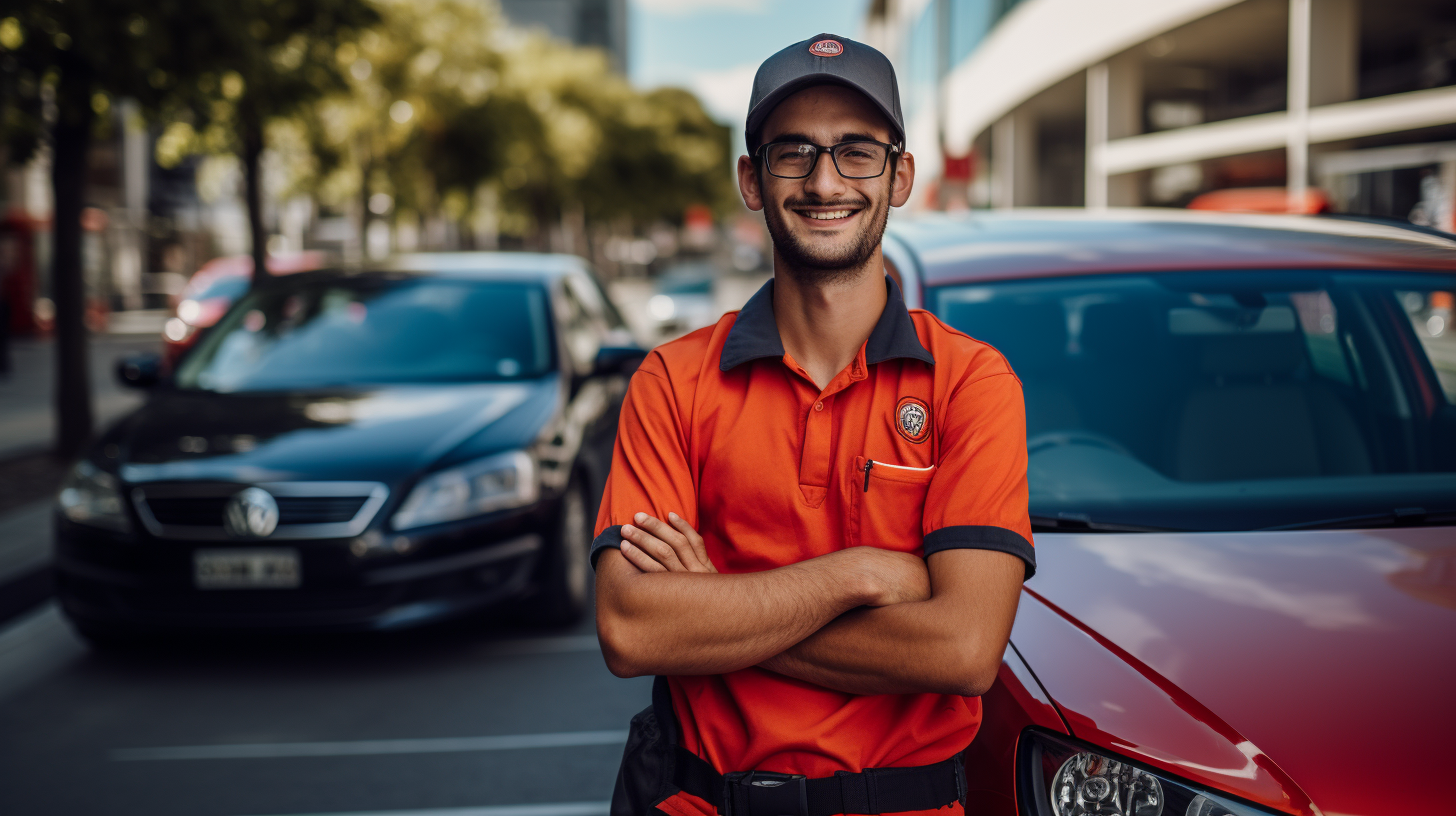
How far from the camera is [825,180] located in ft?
6.27

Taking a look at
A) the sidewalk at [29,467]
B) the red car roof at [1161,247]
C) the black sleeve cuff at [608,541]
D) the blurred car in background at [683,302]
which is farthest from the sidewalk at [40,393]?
the blurred car in background at [683,302]

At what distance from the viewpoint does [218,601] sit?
4.98 meters

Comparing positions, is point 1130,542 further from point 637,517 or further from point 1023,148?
point 1023,148

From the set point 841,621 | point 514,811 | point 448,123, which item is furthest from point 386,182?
point 841,621

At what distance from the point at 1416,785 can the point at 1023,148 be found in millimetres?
32887

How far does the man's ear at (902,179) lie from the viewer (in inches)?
79.8

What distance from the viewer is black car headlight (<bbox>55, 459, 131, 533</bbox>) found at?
5.12 metres

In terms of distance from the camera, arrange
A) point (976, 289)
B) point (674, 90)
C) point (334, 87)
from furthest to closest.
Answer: point (674, 90) → point (334, 87) → point (976, 289)

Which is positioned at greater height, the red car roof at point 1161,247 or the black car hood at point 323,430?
the red car roof at point 1161,247

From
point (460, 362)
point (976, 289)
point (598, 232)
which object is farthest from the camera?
point (598, 232)

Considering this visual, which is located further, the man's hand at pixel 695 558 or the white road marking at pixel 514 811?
the white road marking at pixel 514 811

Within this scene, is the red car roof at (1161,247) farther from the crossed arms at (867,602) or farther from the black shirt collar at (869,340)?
the crossed arms at (867,602)

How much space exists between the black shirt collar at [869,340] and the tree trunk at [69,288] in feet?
33.6

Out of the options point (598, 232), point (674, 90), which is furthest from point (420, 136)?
point (674, 90)
